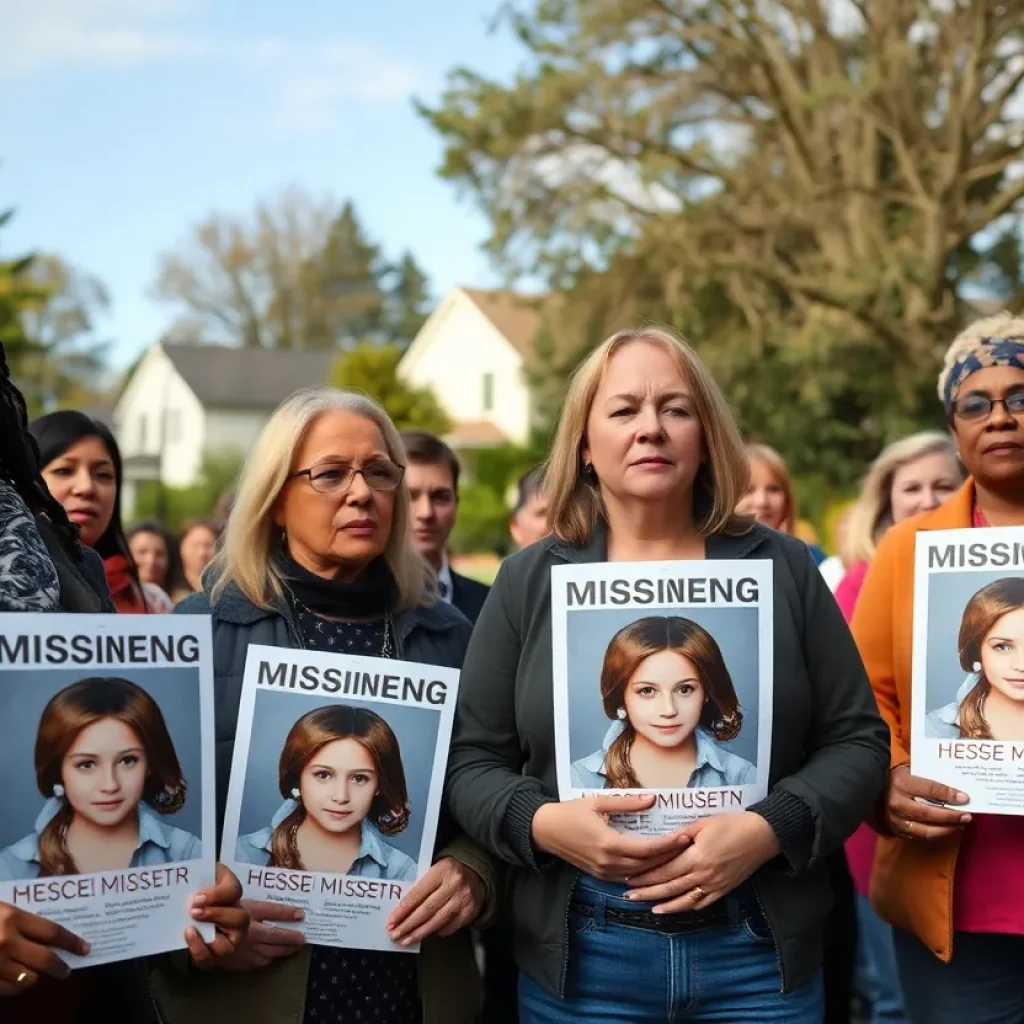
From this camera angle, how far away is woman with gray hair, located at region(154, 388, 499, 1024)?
111 inches

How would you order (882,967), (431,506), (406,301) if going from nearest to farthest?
(431,506) → (882,967) → (406,301)

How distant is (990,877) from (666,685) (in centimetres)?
100

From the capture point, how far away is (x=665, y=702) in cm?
267

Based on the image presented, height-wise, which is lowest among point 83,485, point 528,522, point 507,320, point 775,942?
point 775,942

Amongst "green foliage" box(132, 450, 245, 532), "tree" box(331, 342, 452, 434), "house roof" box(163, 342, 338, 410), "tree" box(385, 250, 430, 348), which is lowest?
"green foliage" box(132, 450, 245, 532)

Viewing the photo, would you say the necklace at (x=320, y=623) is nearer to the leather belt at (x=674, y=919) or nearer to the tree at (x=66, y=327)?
the leather belt at (x=674, y=919)

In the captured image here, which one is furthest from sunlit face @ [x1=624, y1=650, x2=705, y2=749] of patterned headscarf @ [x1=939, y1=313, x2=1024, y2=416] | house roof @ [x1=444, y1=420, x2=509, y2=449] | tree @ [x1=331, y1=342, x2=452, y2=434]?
house roof @ [x1=444, y1=420, x2=509, y2=449]

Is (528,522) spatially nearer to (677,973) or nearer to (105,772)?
(677,973)

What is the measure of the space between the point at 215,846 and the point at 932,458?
3.61m

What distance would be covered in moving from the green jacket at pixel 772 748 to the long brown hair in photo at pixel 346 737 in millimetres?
119

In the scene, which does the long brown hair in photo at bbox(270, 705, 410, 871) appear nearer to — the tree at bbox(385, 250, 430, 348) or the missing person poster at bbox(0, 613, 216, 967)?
the missing person poster at bbox(0, 613, 216, 967)

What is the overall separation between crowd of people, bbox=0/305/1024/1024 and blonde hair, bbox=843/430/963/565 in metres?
2.05

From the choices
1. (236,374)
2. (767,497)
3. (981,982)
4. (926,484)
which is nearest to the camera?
(981,982)

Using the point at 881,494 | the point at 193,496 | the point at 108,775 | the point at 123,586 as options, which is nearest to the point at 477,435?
the point at 193,496
